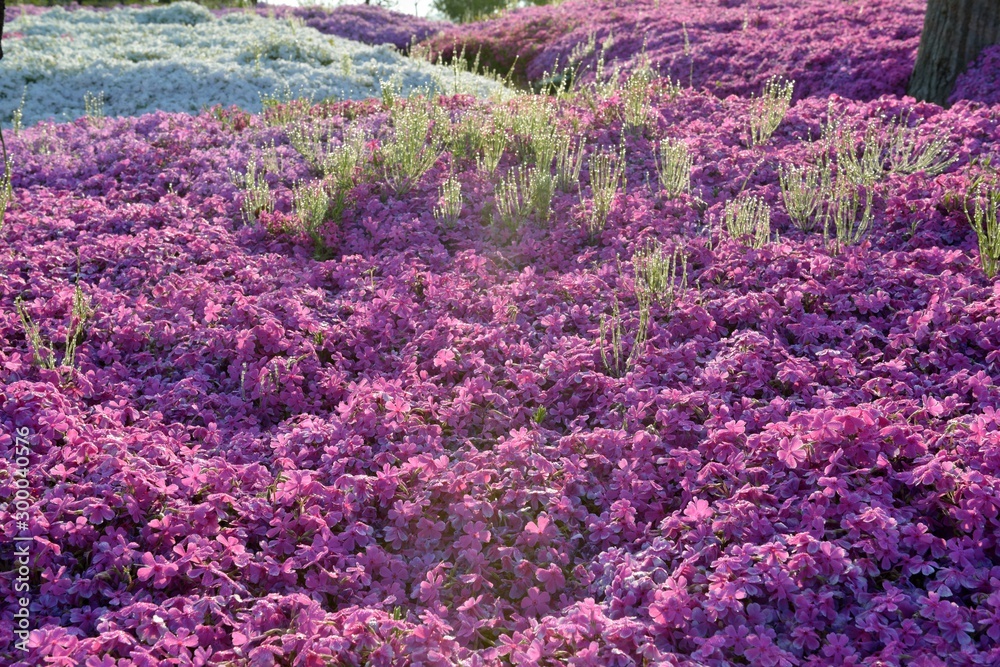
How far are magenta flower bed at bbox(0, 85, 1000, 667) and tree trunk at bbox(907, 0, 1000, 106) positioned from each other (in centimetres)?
259

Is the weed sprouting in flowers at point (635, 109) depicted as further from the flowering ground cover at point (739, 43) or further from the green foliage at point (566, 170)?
the flowering ground cover at point (739, 43)

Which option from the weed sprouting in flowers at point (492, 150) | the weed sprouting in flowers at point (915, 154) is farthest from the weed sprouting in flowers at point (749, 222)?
the weed sprouting in flowers at point (492, 150)

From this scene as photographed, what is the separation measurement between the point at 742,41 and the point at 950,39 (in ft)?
14.1

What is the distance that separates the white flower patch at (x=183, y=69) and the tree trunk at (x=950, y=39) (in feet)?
17.0

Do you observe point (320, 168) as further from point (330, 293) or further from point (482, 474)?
point (482, 474)

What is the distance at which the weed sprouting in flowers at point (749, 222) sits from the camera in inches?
205

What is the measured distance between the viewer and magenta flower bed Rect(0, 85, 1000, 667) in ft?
9.41

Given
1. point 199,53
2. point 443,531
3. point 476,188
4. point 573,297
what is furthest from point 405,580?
point 199,53

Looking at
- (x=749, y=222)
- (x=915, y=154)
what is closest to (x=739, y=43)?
(x=915, y=154)

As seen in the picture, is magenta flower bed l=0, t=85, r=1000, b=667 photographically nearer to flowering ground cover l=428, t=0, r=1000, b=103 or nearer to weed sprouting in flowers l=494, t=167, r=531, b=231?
weed sprouting in flowers l=494, t=167, r=531, b=231

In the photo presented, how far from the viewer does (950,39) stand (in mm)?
8188

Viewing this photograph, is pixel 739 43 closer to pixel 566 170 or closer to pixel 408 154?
pixel 566 170

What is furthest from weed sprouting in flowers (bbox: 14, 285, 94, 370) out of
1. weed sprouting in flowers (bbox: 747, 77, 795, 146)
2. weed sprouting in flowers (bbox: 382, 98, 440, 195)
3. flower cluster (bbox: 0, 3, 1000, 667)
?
weed sprouting in flowers (bbox: 747, 77, 795, 146)

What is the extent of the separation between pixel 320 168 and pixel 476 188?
1.67 meters
